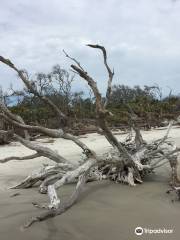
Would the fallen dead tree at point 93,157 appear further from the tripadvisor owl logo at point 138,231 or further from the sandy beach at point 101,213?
the tripadvisor owl logo at point 138,231

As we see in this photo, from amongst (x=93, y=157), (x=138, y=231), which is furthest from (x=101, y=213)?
(x=93, y=157)

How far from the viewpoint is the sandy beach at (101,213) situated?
17.8 feet

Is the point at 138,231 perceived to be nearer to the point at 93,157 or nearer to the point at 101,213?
the point at 101,213

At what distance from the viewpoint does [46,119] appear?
24.0 m

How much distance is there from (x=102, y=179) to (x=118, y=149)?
71 centimetres

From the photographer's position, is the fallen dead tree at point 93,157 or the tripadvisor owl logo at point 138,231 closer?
the tripadvisor owl logo at point 138,231

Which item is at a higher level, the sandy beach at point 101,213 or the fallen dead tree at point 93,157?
the fallen dead tree at point 93,157

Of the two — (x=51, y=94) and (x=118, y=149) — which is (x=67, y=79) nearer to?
(x=51, y=94)

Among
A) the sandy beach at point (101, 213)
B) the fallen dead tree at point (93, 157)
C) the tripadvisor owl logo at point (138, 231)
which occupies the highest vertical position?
the fallen dead tree at point (93, 157)

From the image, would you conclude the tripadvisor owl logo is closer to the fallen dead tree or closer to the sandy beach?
the sandy beach

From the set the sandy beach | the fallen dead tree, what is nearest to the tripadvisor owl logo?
the sandy beach

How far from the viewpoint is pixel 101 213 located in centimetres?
623

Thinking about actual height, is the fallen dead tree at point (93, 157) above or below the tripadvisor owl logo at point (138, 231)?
above

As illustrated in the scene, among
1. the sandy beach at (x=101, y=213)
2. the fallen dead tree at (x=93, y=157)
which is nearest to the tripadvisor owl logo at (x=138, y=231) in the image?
the sandy beach at (x=101, y=213)
